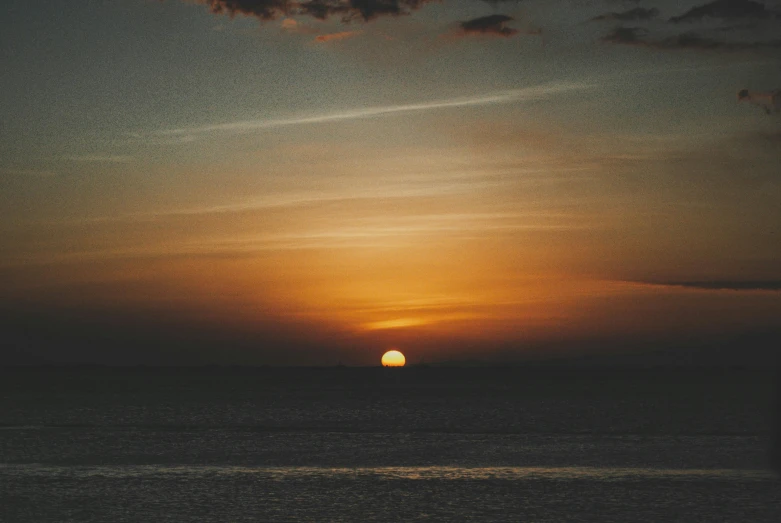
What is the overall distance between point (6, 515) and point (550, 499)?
10.2 meters

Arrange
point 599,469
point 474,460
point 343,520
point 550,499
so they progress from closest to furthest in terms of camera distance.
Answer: point 343,520 < point 550,499 < point 599,469 < point 474,460

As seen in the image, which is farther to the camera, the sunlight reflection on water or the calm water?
the sunlight reflection on water

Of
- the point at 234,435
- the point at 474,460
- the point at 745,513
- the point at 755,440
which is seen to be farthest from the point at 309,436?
the point at 745,513

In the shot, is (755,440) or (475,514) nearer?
(475,514)

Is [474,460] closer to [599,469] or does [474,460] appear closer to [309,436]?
[599,469]

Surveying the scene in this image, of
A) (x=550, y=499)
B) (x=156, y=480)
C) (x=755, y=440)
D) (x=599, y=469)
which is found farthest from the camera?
(x=755, y=440)

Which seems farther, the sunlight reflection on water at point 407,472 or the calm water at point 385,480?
the sunlight reflection on water at point 407,472

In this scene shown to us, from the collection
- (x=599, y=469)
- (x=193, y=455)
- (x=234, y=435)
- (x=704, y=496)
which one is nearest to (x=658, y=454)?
(x=599, y=469)

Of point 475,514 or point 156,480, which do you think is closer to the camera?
point 475,514

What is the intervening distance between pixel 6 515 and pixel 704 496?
13.3m

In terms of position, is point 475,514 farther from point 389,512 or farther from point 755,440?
point 755,440

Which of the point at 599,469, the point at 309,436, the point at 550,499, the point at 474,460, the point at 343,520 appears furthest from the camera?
the point at 309,436

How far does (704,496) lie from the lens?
1831 centimetres

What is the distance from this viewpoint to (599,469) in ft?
78.1
